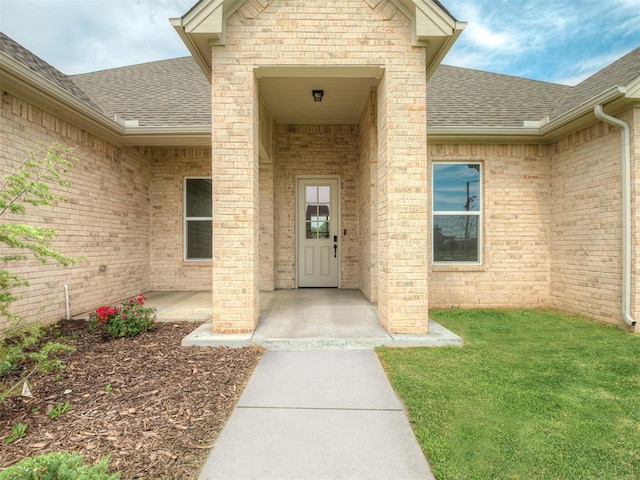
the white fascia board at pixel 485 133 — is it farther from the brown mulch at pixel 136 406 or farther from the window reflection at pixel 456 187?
the brown mulch at pixel 136 406

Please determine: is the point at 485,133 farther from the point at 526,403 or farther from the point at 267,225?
the point at 526,403

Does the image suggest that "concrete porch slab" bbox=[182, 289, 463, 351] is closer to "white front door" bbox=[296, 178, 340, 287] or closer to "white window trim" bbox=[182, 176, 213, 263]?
"white front door" bbox=[296, 178, 340, 287]

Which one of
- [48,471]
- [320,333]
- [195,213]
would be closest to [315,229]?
[195,213]

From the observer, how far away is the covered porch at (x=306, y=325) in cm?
407

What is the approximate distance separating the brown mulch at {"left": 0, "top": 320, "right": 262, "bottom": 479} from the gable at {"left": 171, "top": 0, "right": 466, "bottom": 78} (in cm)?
396

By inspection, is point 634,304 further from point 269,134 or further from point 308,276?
point 269,134

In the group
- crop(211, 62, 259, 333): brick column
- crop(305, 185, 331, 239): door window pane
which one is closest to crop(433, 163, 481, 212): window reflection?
crop(305, 185, 331, 239): door window pane

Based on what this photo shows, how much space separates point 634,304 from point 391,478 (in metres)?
5.21

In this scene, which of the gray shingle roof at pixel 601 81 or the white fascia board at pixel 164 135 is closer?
the gray shingle roof at pixel 601 81

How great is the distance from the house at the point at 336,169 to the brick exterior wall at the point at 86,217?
0.04m

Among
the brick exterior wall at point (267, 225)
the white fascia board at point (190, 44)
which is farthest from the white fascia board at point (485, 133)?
the white fascia board at point (190, 44)

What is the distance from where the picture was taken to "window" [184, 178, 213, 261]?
7977mm

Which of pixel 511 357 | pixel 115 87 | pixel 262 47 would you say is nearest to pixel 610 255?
pixel 511 357

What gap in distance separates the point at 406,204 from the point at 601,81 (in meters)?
5.35
